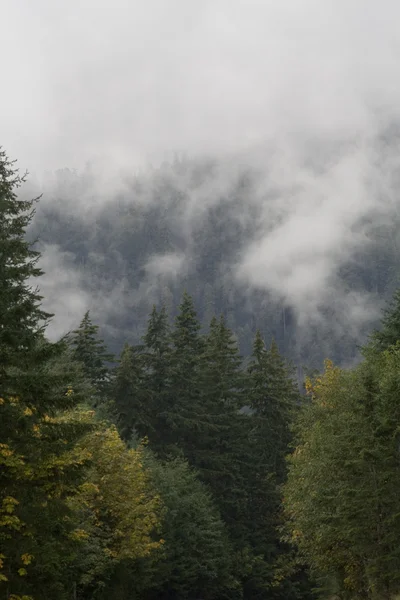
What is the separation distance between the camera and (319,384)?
3644 centimetres

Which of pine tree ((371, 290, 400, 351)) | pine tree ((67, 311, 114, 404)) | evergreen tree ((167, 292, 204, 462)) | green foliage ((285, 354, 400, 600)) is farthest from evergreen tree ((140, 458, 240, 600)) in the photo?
pine tree ((371, 290, 400, 351))

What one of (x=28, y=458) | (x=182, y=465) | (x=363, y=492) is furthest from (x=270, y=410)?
(x=28, y=458)

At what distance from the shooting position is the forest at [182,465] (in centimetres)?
1344

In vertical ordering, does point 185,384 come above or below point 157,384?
above

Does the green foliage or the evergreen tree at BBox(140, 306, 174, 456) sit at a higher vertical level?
the evergreen tree at BBox(140, 306, 174, 456)

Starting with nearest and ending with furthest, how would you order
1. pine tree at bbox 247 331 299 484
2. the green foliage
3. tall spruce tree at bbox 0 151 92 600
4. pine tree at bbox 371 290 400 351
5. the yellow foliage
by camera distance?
tall spruce tree at bbox 0 151 92 600, the green foliage, the yellow foliage, pine tree at bbox 371 290 400 351, pine tree at bbox 247 331 299 484

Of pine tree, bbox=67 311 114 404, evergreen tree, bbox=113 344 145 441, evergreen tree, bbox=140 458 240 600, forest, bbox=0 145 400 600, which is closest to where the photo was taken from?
forest, bbox=0 145 400 600

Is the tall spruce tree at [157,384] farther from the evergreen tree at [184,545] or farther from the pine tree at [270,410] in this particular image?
the evergreen tree at [184,545]

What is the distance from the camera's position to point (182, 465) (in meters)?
35.7

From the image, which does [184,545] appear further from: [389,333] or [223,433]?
[389,333]

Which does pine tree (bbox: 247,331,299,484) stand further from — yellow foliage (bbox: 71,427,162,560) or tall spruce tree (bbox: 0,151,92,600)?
tall spruce tree (bbox: 0,151,92,600)

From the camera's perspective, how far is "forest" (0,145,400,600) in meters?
13.4

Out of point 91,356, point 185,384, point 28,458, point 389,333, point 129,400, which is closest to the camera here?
point 28,458

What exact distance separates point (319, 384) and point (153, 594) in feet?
52.0
